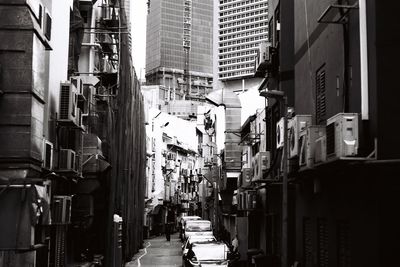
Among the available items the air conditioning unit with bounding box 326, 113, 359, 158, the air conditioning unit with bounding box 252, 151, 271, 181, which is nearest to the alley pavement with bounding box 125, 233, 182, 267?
the air conditioning unit with bounding box 252, 151, 271, 181

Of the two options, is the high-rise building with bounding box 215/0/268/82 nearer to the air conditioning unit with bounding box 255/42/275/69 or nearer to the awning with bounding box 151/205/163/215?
the awning with bounding box 151/205/163/215

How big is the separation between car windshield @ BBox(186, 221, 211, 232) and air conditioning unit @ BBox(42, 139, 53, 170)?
28.9 meters

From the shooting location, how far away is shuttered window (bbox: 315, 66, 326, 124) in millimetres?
15581

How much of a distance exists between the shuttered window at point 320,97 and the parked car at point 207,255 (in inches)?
408

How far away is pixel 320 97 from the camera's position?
15.9 meters

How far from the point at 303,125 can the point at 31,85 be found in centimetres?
641

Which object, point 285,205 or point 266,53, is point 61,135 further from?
point 266,53

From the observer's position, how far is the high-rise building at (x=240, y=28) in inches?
3927

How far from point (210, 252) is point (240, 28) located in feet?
261

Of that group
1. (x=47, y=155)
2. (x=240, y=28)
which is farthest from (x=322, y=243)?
(x=240, y=28)

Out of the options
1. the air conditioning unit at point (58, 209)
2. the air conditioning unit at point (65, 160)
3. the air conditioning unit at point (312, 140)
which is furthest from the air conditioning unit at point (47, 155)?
the air conditioning unit at point (312, 140)

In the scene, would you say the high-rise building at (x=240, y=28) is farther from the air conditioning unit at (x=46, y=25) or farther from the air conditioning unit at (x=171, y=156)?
the air conditioning unit at (x=46, y=25)

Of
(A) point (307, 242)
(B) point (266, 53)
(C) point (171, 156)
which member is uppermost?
(B) point (266, 53)

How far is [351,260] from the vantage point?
12219 mm
